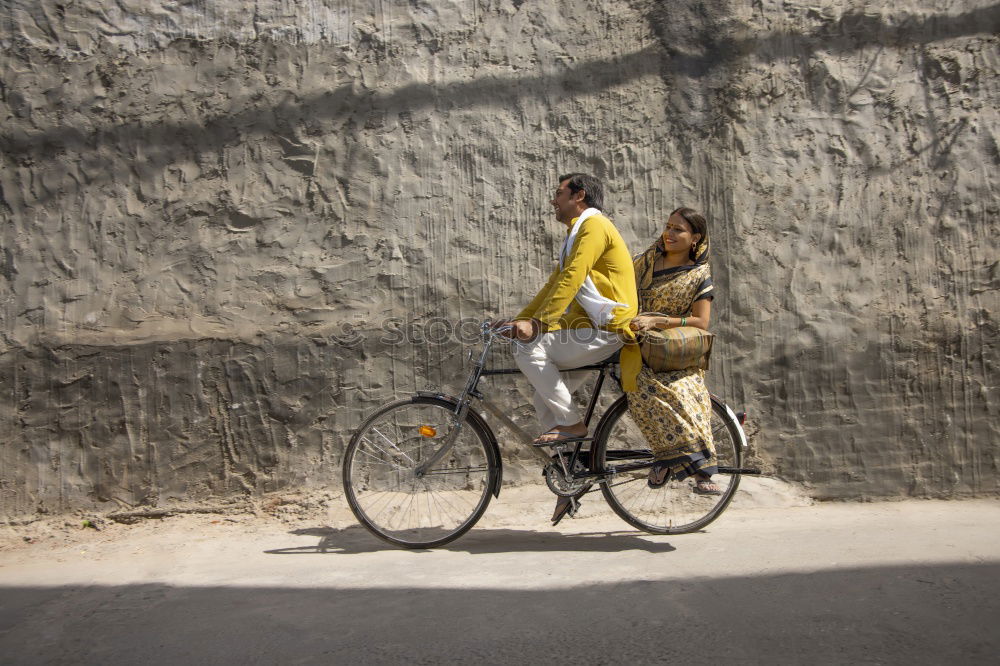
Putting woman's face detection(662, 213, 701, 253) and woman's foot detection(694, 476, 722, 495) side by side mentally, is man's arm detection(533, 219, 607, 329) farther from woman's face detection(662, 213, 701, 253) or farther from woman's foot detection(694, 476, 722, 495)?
woman's foot detection(694, 476, 722, 495)

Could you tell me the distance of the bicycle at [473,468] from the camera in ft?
12.5

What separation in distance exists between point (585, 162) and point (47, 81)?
2905 mm

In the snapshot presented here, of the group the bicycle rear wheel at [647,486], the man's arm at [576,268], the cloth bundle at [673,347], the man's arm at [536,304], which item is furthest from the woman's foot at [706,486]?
the man's arm at [536,304]

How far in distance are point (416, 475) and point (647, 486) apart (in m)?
1.14

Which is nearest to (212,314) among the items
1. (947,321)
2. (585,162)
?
(585,162)

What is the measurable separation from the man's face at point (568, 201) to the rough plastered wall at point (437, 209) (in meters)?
0.55

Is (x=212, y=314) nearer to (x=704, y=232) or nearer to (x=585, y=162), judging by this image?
(x=585, y=162)

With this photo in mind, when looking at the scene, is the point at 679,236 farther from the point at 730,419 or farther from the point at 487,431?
the point at 487,431

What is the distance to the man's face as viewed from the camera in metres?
3.85

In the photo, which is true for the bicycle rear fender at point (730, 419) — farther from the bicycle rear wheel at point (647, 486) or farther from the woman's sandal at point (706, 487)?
the woman's sandal at point (706, 487)

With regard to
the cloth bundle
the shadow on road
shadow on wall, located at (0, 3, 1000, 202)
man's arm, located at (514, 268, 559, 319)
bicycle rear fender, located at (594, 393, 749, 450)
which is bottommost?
the shadow on road

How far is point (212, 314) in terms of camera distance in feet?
14.1

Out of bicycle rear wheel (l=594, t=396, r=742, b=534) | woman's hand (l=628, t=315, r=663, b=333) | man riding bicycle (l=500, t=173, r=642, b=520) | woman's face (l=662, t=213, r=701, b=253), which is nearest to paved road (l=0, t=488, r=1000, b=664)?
bicycle rear wheel (l=594, t=396, r=742, b=534)

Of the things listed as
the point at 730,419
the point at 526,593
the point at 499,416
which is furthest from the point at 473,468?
the point at 730,419
